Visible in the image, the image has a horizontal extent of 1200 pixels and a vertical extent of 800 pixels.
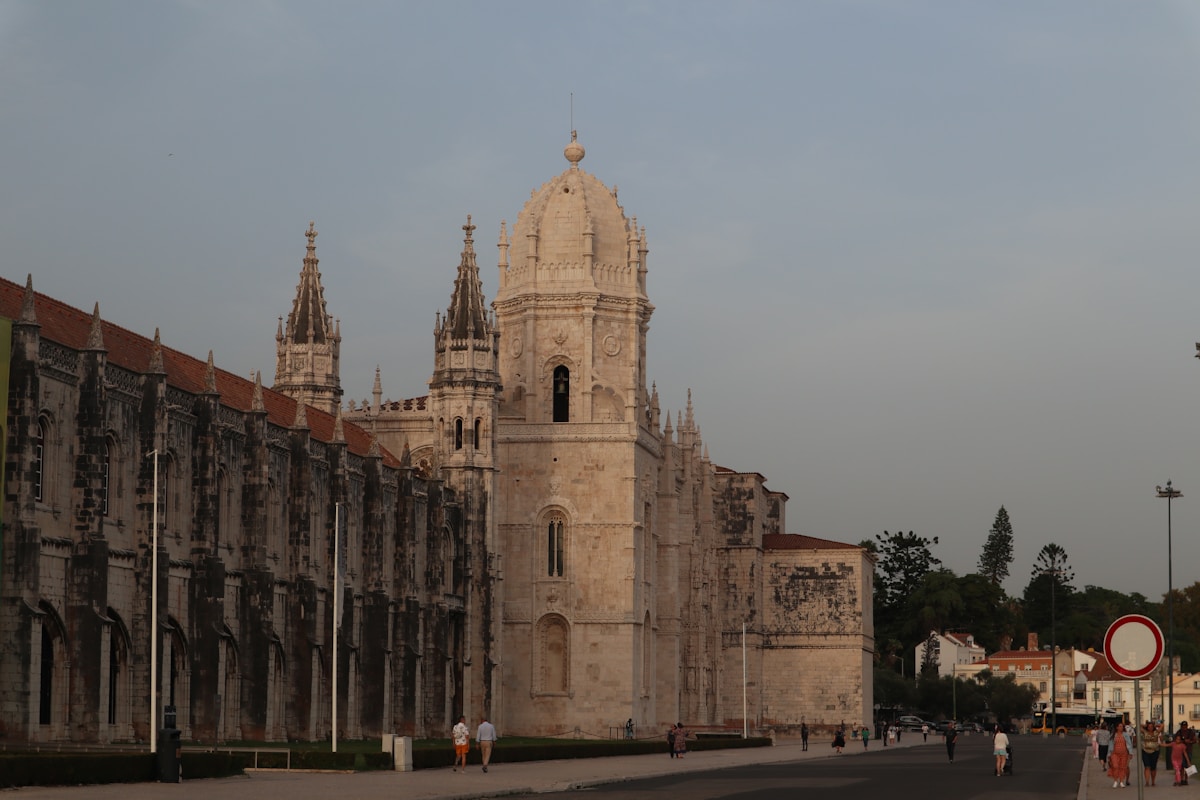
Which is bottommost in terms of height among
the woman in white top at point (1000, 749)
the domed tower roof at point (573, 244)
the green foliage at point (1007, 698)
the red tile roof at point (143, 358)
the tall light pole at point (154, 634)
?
the green foliage at point (1007, 698)

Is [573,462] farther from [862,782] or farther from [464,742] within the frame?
[862,782]

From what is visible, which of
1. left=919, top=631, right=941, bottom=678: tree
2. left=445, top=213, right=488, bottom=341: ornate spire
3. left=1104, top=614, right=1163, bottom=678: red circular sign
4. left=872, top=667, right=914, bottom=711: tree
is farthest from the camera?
left=919, top=631, right=941, bottom=678: tree

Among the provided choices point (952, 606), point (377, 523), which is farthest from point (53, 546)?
point (952, 606)

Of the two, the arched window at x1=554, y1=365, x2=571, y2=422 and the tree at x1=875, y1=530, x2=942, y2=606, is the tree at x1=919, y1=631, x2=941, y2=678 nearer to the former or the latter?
the tree at x1=875, y1=530, x2=942, y2=606

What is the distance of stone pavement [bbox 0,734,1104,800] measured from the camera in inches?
1304

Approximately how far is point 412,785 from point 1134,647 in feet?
68.6

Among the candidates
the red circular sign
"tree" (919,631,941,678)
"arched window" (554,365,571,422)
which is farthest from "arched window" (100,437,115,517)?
"tree" (919,631,941,678)

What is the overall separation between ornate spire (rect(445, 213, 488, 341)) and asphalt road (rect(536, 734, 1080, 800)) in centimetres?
2840

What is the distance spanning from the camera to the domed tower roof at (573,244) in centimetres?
8875

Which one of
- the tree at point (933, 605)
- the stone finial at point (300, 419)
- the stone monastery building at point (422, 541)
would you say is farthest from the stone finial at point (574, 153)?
the tree at point (933, 605)

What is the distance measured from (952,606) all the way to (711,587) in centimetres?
5809

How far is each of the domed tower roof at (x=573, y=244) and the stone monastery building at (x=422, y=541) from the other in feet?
0.41

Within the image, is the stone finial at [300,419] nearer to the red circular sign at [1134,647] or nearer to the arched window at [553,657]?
the arched window at [553,657]

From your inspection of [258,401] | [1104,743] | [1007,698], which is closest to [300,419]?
[258,401]
